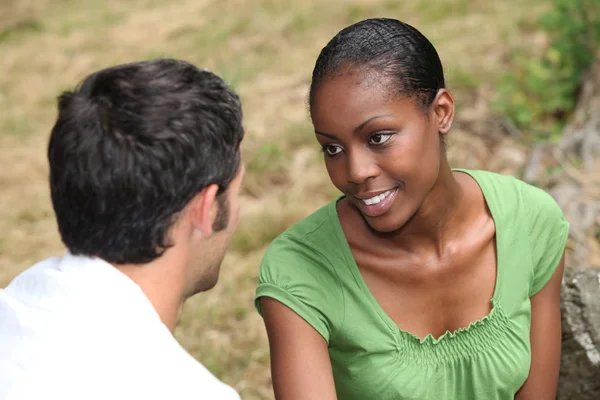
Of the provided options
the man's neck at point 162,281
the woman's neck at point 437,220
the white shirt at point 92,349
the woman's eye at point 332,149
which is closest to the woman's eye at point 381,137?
the woman's eye at point 332,149

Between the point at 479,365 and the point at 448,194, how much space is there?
0.50 meters

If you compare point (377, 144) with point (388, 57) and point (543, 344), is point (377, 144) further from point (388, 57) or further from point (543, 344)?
point (543, 344)

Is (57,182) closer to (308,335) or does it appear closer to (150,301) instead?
(150,301)

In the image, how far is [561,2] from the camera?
16.4 ft

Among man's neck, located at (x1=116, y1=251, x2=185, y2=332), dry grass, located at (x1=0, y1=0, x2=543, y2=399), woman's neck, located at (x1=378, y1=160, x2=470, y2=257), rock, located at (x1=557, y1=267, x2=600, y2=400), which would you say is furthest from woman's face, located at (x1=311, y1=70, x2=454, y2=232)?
dry grass, located at (x1=0, y1=0, x2=543, y2=399)

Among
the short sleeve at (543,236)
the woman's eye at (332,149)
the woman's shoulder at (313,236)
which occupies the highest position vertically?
the woman's eye at (332,149)

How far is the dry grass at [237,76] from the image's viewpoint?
4.14 m

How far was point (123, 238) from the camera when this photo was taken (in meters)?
1.73

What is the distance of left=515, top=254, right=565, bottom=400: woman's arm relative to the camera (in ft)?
8.33

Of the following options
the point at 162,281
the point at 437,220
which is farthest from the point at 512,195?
the point at 162,281

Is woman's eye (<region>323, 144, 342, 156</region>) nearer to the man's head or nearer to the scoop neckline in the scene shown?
the scoop neckline

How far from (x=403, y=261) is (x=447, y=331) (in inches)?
9.1

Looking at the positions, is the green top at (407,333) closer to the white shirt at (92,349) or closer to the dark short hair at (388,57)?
the dark short hair at (388,57)

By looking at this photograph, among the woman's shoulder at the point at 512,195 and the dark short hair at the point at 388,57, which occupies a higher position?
the dark short hair at the point at 388,57
